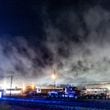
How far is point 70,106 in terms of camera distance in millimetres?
46656

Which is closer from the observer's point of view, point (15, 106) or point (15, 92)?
point (15, 106)

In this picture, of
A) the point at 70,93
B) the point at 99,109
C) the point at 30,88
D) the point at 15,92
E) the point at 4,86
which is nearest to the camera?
the point at 99,109

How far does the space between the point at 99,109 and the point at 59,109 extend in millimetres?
8371

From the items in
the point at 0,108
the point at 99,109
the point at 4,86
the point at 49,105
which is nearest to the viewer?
the point at 99,109

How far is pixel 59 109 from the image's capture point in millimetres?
47188

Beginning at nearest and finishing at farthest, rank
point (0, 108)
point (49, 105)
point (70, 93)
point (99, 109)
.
→ point (99, 109) → point (49, 105) → point (0, 108) → point (70, 93)

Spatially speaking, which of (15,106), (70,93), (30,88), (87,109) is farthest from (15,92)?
(87,109)

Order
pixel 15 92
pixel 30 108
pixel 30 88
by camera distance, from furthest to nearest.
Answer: pixel 15 92
pixel 30 88
pixel 30 108

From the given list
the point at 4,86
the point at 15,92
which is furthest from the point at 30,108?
the point at 4,86

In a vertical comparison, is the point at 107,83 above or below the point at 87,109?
above

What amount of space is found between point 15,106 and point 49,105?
11.7 m

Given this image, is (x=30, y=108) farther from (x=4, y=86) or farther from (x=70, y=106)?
(x=4, y=86)

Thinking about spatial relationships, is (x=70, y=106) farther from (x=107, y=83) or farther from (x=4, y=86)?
(x=4, y=86)

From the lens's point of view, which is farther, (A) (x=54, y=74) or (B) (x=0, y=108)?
(A) (x=54, y=74)
